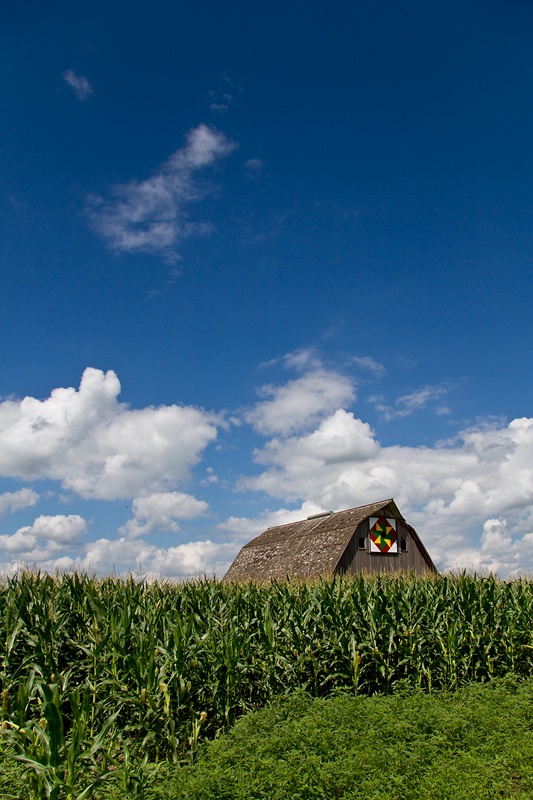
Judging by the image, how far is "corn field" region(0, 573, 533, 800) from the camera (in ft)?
27.8

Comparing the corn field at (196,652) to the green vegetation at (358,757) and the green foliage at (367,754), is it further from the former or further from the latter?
the green foliage at (367,754)

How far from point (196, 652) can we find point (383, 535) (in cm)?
2001

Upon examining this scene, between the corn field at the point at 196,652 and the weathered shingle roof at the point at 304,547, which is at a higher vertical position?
the weathered shingle roof at the point at 304,547

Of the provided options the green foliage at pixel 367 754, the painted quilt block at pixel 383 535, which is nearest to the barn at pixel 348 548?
the painted quilt block at pixel 383 535

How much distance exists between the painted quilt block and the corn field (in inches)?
504

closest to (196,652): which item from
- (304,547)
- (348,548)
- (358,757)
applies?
(358,757)

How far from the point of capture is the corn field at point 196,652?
846 centimetres

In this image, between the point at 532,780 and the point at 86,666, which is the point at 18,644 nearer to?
the point at 86,666

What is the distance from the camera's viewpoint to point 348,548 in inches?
1046

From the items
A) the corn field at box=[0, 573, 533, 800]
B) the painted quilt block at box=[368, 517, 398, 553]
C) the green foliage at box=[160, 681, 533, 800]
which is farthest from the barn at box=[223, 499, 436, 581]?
the green foliage at box=[160, 681, 533, 800]

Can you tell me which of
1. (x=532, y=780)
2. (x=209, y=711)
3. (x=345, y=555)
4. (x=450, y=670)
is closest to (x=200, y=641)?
(x=209, y=711)

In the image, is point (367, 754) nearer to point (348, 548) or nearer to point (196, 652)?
point (196, 652)

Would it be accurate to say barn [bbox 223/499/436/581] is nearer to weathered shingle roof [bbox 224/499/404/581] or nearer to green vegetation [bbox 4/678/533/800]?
weathered shingle roof [bbox 224/499/404/581]

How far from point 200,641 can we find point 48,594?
12.5 feet
